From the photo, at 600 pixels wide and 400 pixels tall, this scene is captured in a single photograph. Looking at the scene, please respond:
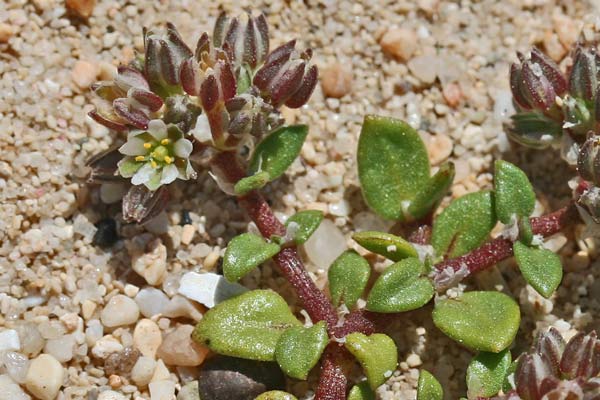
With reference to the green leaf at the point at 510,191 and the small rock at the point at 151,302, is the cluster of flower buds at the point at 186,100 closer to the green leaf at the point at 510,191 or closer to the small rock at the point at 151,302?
the small rock at the point at 151,302

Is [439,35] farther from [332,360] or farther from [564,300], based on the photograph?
[332,360]

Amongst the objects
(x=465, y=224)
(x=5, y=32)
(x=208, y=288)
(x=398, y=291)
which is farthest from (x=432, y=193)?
(x=5, y=32)

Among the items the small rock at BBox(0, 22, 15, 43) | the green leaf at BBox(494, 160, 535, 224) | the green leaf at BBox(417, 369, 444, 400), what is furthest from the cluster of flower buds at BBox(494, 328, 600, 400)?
the small rock at BBox(0, 22, 15, 43)

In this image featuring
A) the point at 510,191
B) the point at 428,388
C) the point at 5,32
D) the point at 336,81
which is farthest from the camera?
the point at 336,81

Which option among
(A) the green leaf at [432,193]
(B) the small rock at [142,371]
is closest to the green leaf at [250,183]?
(A) the green leaf at [432,193]

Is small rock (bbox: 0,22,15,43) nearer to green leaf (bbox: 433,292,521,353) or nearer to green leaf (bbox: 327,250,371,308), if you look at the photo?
green leaf (bbox: 327,250,371,308)

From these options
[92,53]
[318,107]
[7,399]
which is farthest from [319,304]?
[92,53]

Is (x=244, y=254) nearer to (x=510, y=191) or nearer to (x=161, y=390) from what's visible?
(x=161, y=390)
